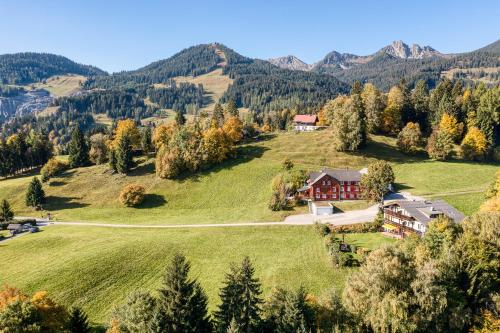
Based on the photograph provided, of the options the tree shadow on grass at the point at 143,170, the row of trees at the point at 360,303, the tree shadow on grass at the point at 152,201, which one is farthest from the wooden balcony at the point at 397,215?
the tree shadow on grass at the point at 143,170

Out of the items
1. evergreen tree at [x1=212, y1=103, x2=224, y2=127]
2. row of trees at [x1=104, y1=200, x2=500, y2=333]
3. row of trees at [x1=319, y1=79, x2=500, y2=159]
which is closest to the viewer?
row of trees at [x1=104, y1=200, x2=500, y2=333]

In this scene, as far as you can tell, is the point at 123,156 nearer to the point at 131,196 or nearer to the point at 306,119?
the point at 131,196

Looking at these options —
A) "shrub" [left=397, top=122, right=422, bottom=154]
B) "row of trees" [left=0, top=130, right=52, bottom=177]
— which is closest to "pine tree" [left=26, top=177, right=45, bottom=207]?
"row of trees" [left=0, top=130, right=52, bottom=177]

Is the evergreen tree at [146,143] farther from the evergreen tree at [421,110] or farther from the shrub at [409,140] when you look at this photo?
the evergreen tree at [421,110]

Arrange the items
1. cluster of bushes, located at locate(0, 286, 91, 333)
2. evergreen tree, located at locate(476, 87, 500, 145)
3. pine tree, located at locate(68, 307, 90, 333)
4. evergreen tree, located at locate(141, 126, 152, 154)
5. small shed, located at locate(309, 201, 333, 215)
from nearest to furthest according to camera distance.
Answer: cluster of bushes, located at locate(0, 286, 91, 333)
pine tree, located at locate(68, 307, 90, 333)
small shed, located at locate(309, 201, 333, 215)
evergreen tree, located at locate(476, 87, 500, 145)
evergreen tree, located at locate(141, 126, 152, 154)

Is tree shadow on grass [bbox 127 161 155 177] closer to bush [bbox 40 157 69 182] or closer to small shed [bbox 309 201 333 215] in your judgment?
bush [bbox 40 157 69 182]

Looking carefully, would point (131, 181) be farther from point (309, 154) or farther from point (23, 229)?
point (309, 154)
